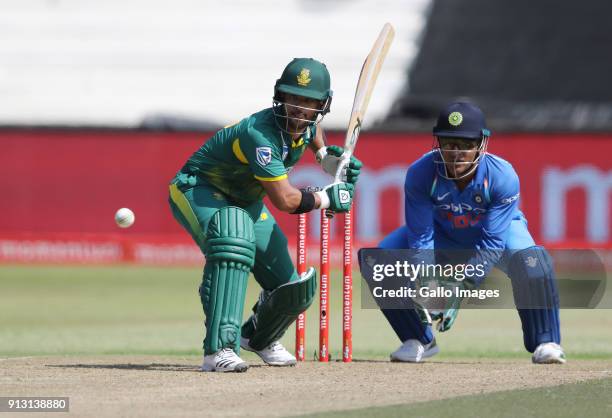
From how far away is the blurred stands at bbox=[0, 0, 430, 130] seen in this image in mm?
20062

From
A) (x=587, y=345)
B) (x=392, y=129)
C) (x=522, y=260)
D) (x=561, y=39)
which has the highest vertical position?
(x=561, y=39)

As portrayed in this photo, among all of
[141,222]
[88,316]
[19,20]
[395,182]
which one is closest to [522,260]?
[88,316]

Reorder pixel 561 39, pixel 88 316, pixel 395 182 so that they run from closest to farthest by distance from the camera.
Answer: pixel 88 316 → pixel 395 182 → pixel 561 39

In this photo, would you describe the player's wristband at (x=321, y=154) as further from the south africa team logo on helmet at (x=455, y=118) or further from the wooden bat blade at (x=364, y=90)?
the south africa team logo on helmet at (x=455, y=118)

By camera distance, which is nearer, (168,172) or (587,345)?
(587,345)

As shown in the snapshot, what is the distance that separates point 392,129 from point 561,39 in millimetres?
5248

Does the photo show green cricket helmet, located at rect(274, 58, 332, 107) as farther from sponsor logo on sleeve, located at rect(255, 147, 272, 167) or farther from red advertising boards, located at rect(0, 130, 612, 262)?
red advertising boards, located at rect(0, 130, 612, 262)

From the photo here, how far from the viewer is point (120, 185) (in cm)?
1612

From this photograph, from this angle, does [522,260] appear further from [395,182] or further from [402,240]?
[395,182]

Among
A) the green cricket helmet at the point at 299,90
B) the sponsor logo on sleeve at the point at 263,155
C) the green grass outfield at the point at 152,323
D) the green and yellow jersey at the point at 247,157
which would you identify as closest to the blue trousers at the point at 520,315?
the green grass outfield at the point at 152,323

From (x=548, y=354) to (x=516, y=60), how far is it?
13657 millimetres

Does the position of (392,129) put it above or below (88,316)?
above

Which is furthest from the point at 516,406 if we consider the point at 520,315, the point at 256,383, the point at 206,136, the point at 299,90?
the point at 206,136

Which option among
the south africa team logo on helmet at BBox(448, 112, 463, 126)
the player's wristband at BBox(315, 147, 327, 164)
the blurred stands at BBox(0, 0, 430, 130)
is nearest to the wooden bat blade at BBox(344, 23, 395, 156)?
the player's wristband at BBox(315, 147, 327, 164)
